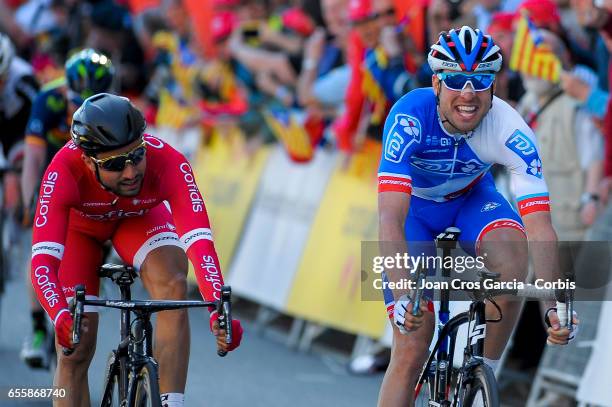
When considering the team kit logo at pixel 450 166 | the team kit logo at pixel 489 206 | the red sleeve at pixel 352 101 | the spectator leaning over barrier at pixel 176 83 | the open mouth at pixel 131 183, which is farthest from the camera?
the spectator leaning over barrier at pixel 176 83

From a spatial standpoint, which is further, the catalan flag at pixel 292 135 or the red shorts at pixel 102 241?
the catalan flag at pixel 292 135

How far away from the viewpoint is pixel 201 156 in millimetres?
14539

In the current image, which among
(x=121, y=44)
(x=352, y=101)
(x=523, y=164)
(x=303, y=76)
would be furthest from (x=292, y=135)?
(x=523, y=164)

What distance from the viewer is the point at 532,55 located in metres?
9.15

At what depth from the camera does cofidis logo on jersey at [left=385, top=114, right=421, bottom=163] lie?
6.21m

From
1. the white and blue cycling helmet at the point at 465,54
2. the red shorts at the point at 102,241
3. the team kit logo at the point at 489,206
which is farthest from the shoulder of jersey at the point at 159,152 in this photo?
the team kit logo at the point at 489,206

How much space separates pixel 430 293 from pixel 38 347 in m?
3.64

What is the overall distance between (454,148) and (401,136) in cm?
30

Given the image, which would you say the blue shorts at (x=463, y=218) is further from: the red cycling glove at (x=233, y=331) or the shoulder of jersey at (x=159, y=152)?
the shoulder of jersey at (x=159, y=152)

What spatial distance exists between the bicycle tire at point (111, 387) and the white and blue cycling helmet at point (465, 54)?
2087 mm

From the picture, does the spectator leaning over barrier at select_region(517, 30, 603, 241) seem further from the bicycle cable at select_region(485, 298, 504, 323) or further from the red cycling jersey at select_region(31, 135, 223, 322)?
the red cycling jersey at select_region(31, 135, 223, 322)

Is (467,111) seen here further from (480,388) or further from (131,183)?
(131,183)

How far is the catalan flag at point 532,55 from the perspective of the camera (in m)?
9.08

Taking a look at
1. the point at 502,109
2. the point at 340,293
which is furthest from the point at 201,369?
the point at 502,109
